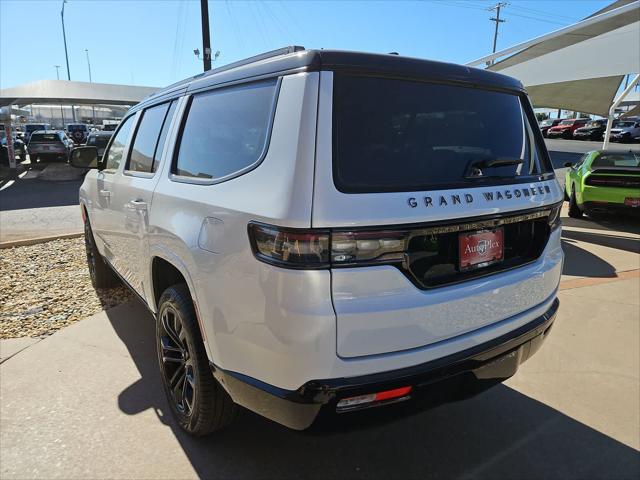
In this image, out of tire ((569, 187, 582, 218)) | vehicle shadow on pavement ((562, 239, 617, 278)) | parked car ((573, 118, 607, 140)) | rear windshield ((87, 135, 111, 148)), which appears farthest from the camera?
parked car ((573, 118, 607, 140))

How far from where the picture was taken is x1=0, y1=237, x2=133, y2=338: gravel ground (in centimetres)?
426

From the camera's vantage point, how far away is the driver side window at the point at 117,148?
3.78 metres

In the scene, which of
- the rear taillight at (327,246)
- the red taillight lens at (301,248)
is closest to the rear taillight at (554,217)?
the rear taillight at (327,246)

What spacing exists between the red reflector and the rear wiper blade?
3.09 feet

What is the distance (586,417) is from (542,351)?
842mm

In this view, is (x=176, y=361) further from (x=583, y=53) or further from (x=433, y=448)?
(x=583, y=53)

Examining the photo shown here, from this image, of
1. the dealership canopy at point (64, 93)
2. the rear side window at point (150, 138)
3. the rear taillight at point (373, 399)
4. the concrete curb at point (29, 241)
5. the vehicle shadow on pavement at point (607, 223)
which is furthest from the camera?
the dealership canopy at point (64, 93)

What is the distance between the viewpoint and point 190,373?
244 cm

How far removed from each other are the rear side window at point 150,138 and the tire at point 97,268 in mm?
1772

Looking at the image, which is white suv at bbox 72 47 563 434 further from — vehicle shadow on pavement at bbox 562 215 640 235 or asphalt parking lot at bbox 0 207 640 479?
vehicle shadow on pavement at bbox 562 215 640 235

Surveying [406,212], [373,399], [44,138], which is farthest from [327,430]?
[44,138]

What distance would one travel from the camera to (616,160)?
916 cm

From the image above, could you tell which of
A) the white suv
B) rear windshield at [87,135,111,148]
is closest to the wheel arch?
the white suv

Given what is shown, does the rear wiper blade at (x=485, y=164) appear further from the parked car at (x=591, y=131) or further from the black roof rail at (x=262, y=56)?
the parked car at (x=591, y=131)
